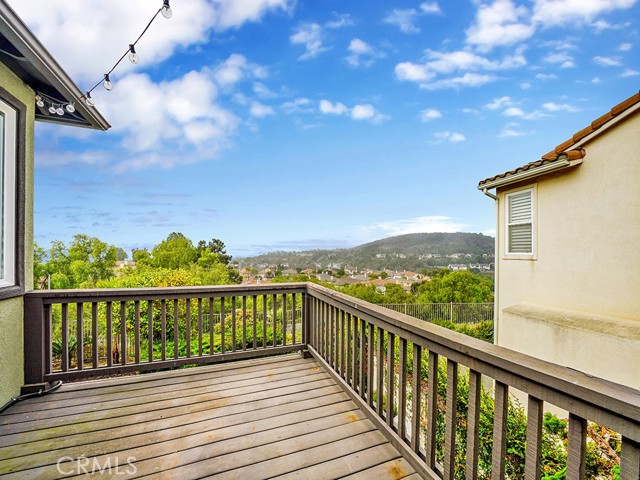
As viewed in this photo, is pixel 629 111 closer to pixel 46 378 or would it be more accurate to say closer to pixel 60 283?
pixel 46 378

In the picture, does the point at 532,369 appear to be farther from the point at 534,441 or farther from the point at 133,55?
the point at 133,55

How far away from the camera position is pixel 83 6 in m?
2.78

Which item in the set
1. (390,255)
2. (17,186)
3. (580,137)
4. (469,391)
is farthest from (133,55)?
(390,255)

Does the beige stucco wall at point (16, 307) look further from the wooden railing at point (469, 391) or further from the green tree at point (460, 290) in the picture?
the green tree at point (460, 290)

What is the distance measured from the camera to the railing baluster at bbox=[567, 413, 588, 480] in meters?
0.92

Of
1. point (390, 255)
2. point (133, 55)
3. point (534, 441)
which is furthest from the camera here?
point (390, 255)

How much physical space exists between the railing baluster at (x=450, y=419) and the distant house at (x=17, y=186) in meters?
A: 3.04

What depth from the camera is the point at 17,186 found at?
2.40 m

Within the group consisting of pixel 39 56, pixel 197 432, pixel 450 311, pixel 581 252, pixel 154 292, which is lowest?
pixel 450 311

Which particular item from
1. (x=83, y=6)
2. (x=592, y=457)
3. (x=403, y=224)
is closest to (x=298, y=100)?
(x=83, y=6)

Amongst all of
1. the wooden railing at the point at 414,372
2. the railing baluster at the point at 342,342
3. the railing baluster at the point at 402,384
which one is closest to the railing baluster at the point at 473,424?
the wooden railing at the point at 414,372

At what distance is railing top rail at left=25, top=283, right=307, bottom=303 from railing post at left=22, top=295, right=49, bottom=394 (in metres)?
0.08

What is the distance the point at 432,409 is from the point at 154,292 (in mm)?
2546

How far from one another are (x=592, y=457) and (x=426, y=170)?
21359 mm
